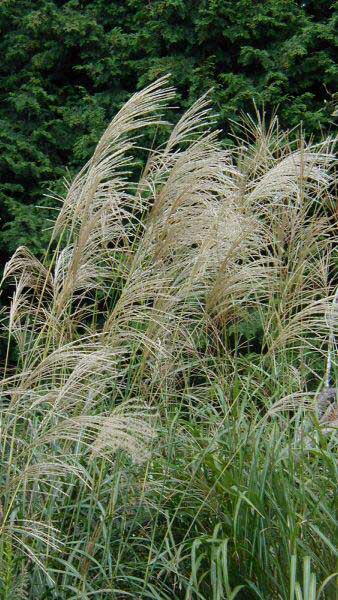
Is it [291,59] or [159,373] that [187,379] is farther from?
[291,59]

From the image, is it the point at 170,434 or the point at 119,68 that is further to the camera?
the point at 119,68

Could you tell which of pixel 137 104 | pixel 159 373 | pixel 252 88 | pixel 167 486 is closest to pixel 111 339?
pixel 159 373

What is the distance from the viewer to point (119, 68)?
26.2 ft

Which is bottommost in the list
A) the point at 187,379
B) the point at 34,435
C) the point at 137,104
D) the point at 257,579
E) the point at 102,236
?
the point at 257,579

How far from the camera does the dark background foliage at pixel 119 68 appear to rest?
7.38 m

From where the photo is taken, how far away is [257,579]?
3389mm

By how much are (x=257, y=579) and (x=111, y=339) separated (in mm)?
949

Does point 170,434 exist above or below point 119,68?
below

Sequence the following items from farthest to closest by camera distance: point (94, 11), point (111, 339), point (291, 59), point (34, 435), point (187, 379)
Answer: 1. point (94, 11)
2. point (291, 59)
3. point (187, 379)
4. point (111, 339)
5. point (34, 435)

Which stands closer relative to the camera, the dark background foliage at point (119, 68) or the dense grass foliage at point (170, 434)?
the dense grass foliage at point (170, 434)

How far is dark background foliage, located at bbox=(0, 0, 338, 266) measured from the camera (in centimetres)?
738

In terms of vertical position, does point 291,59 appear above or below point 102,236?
below

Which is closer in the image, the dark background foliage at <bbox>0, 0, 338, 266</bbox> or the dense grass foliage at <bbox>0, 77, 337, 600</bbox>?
the dense grass foliage at <bbox>0, 77, 337, 600</bbox>

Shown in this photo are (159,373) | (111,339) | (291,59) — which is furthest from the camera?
(291,59)
